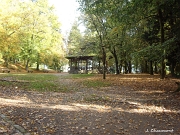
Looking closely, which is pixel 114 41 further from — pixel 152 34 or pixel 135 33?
pixel 152 34

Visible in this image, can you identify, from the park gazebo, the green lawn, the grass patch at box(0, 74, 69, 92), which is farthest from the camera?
the park gazebo

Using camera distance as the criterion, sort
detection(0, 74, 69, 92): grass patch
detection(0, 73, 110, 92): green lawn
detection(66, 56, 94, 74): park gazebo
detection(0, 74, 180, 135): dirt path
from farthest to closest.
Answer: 1. detection(66, 56, 94, 74): park gazebo
2. detection(0, 73, 110, 92): green lawn
3. detection(0, 74, 69, 92): grass patch
4. detection(0, 74, 180, 135): dirt path

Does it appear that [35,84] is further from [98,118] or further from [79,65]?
[79,65]

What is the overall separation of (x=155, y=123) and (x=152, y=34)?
15.7m

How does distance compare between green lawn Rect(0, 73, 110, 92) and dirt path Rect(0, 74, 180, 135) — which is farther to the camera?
green lawn Rect(0, 73, 110, 92)

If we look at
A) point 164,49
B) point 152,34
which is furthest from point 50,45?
point 164,49

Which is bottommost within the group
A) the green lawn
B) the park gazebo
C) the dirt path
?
the dirt path

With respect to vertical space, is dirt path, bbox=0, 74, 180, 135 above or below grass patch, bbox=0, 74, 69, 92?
below

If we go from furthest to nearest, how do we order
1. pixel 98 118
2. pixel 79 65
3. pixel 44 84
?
pixel 79 65, pixel 44 84, pixel 98 118

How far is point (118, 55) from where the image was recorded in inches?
1179

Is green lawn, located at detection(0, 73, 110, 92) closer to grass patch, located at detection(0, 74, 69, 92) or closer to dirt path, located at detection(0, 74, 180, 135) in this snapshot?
grass patch, located at detection(0, 74, 69, 92)

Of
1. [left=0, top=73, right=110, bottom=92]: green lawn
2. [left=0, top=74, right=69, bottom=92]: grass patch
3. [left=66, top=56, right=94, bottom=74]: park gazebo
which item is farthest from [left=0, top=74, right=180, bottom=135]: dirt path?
[left=66, top=56, right=94, bottom=74]: park gazebo

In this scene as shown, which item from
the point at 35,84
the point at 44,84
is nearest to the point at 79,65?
the point at 44,84

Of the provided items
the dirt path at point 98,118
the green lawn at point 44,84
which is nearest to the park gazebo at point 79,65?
the green lawn at point 44,84
